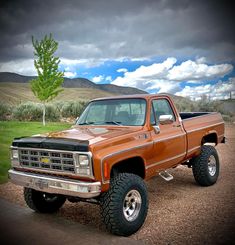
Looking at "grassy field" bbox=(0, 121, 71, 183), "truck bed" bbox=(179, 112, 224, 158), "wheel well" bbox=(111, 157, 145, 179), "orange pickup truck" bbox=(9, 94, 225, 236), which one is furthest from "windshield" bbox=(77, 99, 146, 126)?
"grassy field" bbox=(0, 121, 71, 183)

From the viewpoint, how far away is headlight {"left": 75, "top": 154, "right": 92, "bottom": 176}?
13.5 feet

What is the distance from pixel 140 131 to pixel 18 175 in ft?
6.49

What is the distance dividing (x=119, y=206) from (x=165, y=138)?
1.72 metres

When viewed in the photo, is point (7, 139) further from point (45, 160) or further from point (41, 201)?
point (45, 160)

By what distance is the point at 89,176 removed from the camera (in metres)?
4.12

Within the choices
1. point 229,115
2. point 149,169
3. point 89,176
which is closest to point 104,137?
point 89,176

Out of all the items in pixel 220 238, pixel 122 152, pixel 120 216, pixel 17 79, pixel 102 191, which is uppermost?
pixel 17 79

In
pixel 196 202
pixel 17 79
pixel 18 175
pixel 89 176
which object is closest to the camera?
pixel 89 176

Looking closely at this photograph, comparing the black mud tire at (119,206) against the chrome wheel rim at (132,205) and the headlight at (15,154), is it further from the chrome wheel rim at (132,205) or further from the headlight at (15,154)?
the headlight at (15,154)

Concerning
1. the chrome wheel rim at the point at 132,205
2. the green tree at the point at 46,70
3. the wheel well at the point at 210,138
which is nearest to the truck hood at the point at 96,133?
the chrome wheel rim at the point at 132,205

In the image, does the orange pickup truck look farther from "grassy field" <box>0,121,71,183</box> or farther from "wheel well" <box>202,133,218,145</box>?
"grassy field" <box>0,121,71,183</box>

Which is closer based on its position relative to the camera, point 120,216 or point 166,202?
point 120,216

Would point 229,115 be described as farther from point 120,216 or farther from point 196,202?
point 120,216

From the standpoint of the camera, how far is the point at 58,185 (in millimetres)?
4336
